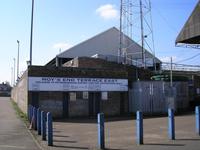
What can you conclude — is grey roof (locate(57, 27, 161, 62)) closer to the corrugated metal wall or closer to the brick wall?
the brick wall

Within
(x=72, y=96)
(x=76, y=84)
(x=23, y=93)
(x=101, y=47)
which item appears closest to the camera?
(x=72, y=96)

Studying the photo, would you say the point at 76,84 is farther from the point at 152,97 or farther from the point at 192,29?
the point at 192,29

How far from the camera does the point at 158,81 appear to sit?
37531 millimetres

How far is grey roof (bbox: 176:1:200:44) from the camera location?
15.8m

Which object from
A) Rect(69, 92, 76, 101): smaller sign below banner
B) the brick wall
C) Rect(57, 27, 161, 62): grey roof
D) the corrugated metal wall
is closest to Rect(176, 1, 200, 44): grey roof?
Rect(69, 92, 76, 101): smaller sign below banner

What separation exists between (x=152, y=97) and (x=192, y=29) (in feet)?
70.2

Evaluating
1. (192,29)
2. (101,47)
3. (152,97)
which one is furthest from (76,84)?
(101,47)

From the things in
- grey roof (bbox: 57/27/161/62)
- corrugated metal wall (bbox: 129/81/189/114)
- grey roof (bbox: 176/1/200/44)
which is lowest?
corrugated metal wall (bbox: 129/81/189/114)

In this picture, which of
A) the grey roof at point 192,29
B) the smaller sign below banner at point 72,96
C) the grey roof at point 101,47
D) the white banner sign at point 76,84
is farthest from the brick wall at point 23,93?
the grey roof at point 101,47

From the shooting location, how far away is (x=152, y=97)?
122 feet

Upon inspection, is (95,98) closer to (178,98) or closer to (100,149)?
(178,98)

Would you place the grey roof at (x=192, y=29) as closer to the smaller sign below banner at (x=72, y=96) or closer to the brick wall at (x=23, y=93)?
the smaller sign below banner at (x=72, y=96)

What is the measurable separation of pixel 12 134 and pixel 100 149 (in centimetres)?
805

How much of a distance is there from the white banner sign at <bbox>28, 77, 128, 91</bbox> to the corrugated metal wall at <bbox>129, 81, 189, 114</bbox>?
1166mm
